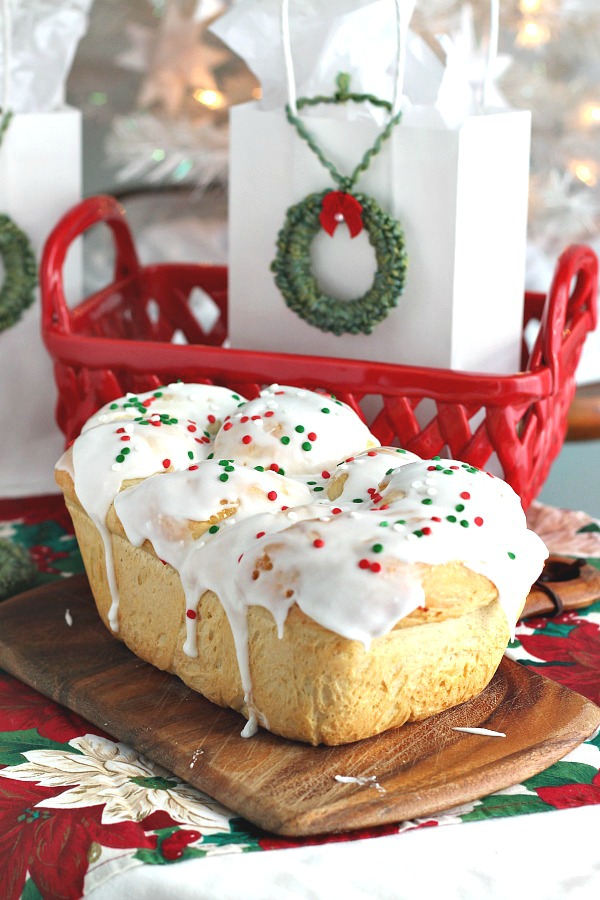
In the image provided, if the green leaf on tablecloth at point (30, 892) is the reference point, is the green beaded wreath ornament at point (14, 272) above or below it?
above

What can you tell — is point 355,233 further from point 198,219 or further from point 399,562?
point 198,219

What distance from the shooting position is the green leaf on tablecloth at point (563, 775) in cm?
77

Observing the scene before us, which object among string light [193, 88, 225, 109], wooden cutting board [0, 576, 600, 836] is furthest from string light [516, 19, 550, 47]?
wooden cutting board [0, 576, 600, 836]

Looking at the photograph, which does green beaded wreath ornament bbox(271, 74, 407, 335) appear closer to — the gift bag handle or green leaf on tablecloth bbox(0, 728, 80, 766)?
the gift bag handle

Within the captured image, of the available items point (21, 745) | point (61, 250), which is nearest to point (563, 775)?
point (21, 745)

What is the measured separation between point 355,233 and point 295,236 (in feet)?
0.23

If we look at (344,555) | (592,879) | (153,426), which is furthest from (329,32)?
(592,879)

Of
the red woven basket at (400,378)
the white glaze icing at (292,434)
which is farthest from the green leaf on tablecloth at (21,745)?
the red woven basket at (400,378)

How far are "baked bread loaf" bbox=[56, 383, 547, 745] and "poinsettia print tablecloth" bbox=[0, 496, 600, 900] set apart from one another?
81 millimetres

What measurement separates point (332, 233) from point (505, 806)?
0.60m

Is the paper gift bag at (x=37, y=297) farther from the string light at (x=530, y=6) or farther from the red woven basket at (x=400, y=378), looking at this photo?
the string light at (x=530, y=6)

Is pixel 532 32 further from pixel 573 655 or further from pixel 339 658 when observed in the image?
pixel 339 658

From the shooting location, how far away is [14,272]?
4.14ft

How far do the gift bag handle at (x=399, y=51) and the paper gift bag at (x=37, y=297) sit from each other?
1.03 feet
